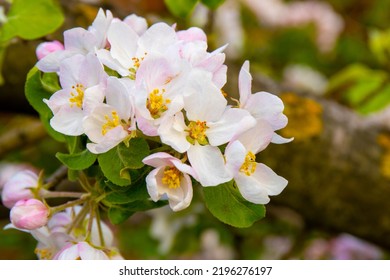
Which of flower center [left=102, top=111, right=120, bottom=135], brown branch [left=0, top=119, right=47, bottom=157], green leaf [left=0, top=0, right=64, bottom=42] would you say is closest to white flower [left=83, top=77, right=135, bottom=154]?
flower center [left=102, top=111, right=120, bottom=135]

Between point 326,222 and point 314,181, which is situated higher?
point 314,181

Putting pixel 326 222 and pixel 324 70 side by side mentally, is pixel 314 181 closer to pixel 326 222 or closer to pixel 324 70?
pixel 326 222

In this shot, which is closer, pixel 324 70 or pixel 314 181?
pixel 314 181

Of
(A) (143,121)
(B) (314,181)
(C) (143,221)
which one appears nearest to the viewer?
(A) (143,121)

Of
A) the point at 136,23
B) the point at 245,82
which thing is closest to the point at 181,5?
the point at 136,23

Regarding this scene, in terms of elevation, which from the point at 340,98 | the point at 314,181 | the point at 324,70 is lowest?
the point at 324,70

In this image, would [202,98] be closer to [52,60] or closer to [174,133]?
[174,133]
